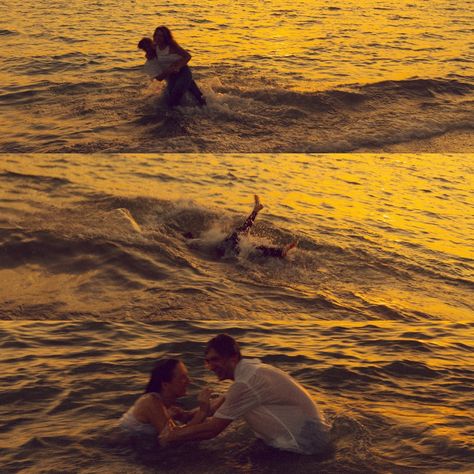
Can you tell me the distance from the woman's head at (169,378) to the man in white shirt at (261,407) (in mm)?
306

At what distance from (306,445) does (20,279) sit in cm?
518

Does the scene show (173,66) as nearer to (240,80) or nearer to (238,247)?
(240,80)

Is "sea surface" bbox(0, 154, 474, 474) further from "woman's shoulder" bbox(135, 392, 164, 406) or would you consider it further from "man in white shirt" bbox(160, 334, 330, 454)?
"woman's shoulder" bbox(135, 392, 164, 406)

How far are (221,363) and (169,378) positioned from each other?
51 centimetres

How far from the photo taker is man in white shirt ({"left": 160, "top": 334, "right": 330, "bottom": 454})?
8633 mm

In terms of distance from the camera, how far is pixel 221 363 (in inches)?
341

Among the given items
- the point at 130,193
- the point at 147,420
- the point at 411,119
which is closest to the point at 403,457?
the point at 147,420

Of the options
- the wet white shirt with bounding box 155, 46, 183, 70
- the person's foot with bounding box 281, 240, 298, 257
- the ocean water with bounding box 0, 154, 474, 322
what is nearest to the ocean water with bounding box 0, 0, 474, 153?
the ocean water with bounding box 0, 154, 474, 322

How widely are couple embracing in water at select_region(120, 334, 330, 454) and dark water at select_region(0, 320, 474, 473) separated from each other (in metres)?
0.13

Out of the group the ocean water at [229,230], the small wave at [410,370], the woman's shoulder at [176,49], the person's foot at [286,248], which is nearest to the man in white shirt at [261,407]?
the small wave at [410,370]

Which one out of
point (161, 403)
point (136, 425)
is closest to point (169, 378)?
point (161, 403)

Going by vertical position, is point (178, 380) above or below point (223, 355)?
below

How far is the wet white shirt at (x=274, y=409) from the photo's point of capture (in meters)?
8.63

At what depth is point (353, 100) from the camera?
1967cm
